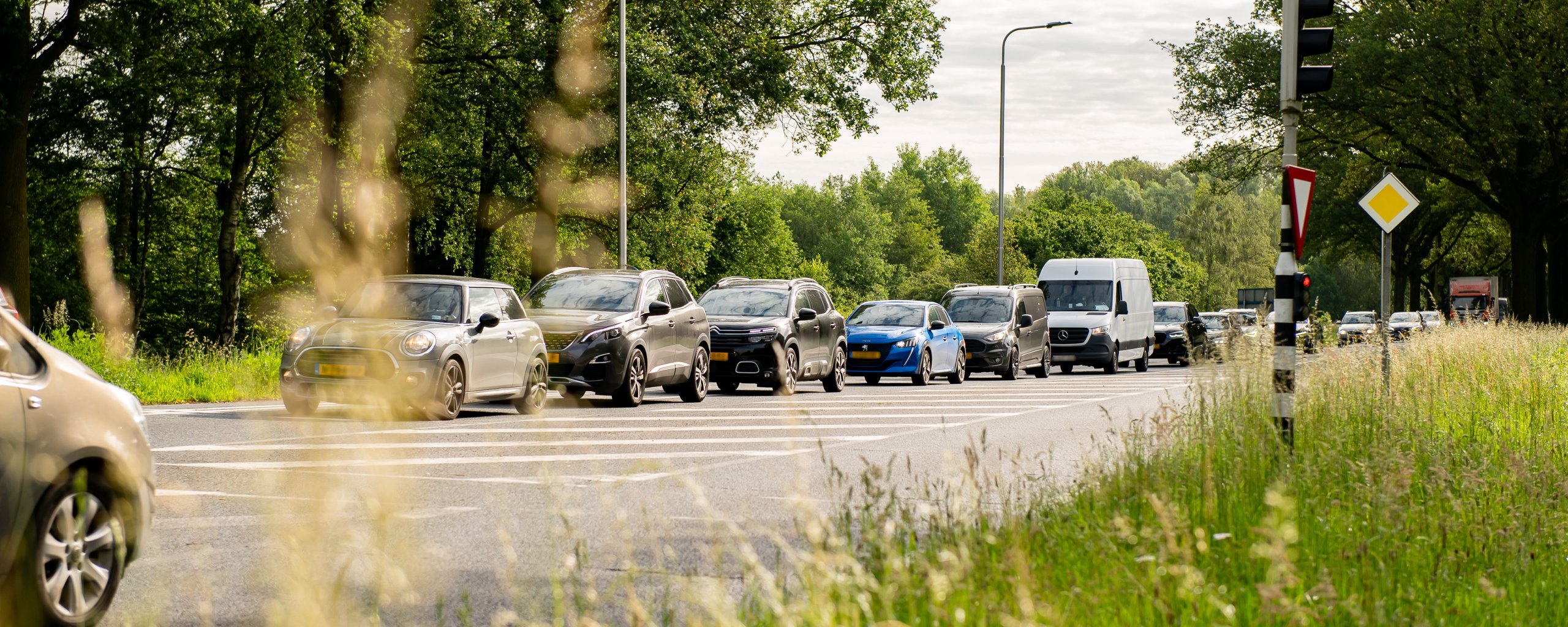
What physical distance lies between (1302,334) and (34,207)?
35.2 m

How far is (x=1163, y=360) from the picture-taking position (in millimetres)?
49094

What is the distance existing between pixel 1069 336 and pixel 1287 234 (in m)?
22.9

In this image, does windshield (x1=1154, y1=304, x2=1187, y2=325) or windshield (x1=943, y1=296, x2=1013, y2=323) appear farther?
windshield (x1=1154, y1=304, x2=1187, y2=325)

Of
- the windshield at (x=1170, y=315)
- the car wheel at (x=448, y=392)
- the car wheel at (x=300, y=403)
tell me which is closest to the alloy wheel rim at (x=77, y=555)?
the car wheel at (x=448, y=392)

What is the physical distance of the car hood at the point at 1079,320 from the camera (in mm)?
32469

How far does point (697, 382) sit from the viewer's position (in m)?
19.3

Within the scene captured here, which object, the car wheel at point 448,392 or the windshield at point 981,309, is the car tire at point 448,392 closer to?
the car wheel at point 448,392

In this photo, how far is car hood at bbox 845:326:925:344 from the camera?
24625 mm

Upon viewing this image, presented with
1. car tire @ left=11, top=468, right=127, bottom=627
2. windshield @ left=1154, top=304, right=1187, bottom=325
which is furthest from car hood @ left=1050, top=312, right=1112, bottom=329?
car tire @ left=11, top=468, right=127, bottom=627

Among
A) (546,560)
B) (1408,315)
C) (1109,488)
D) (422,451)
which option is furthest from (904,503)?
(1408,315)

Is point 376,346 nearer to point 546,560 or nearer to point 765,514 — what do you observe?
point 765,514

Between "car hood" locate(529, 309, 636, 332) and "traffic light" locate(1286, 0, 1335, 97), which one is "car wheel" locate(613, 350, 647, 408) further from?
"traffic light" locate(1286, 0, 1335, 97)

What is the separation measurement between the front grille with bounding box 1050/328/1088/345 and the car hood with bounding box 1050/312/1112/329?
42 millimetres

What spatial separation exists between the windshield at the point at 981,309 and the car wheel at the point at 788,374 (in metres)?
8.15
